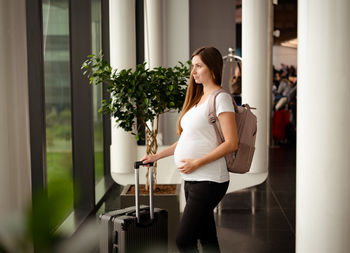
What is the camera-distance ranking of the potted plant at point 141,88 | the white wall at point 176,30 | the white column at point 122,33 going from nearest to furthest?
1. the potted plant at point 141,88
2. the white column at point 122,33
3. the white wall at point 176,30

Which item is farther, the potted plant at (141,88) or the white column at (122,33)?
the white column at (122,33)

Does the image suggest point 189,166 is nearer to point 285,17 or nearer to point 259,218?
point 259,218

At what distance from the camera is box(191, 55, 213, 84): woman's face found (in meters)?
2.62

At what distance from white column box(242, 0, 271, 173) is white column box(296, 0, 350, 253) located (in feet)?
11.2

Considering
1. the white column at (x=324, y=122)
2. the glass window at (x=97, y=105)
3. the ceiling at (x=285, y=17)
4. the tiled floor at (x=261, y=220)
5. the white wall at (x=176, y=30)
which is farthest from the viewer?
the ceiling at (x=285, y=17)

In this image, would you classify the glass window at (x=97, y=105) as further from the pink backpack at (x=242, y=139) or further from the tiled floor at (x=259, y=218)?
the pink backpack at (x=242, y=139)

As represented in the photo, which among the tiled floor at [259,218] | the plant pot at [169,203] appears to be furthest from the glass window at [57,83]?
the tiled floor at [259,218]

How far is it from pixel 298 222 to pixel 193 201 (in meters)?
0.66

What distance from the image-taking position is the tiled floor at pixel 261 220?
434 centimetres

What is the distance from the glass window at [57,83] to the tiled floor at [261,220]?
1.73 meters

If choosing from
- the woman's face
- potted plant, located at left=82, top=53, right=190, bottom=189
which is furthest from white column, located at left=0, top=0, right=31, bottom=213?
potted plant, located at left=82, top=53, right=190, bottom=189

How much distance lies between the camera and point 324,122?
1869 millimetres

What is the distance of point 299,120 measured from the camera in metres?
1.98

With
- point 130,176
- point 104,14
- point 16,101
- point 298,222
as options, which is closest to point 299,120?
point 298,222
